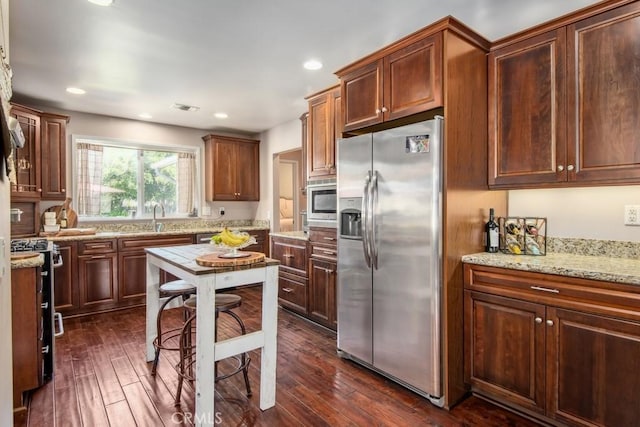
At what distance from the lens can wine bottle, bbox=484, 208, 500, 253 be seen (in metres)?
2.39

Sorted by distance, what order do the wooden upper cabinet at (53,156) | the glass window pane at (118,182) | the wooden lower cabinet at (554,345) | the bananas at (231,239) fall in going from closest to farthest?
1. the wooden lower cabinet at (554,345)
2. the bananas at (231,239)
3. the wooden upper cabinet at (53,156)
4. the glass window pane at (118,182)

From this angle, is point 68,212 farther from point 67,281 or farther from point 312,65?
point 312,65

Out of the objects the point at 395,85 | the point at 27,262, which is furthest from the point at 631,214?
the point at 27,262

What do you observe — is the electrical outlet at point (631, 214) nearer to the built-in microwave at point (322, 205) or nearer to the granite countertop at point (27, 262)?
the built-in microwave at point (322, 205)

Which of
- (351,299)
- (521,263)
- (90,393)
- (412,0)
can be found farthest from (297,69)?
(90,393)

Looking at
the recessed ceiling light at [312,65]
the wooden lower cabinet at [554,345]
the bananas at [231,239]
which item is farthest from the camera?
Answer: the recessed ceiling light at [312,65]

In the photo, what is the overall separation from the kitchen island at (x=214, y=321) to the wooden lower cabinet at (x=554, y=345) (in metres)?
1.27

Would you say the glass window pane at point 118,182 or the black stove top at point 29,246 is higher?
the glass window pane at point 118,182

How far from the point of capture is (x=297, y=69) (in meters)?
3.16

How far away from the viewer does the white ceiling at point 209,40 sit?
2162mm

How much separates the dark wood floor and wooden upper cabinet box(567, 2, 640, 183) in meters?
1.54

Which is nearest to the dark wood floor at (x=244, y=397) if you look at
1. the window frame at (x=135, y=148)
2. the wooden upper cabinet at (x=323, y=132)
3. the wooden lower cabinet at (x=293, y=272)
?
the wooden lower cabinet at (x=293, y=272)

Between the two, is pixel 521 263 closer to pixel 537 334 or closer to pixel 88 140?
pixel 537 334

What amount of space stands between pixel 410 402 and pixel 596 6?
2.56 metres
